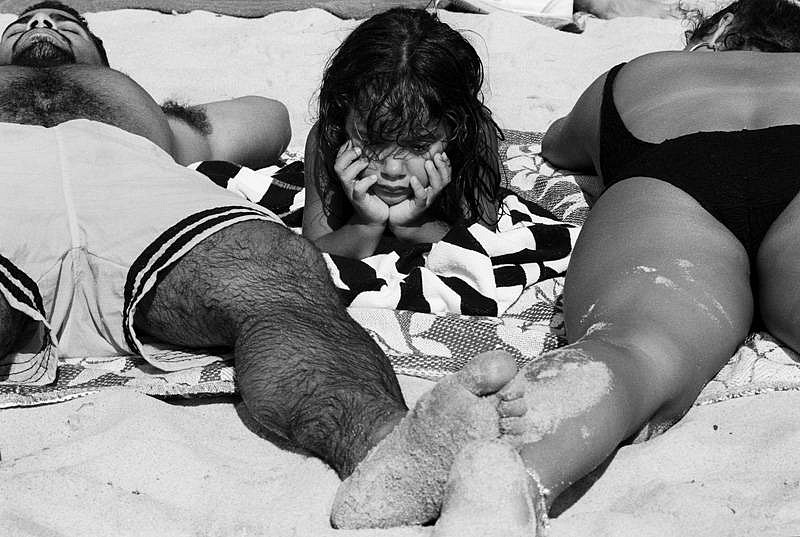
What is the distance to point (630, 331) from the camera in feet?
6.24

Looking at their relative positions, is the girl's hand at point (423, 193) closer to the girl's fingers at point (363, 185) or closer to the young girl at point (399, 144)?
the young girl at point (399, 144)

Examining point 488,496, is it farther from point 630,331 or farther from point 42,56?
point 42,56

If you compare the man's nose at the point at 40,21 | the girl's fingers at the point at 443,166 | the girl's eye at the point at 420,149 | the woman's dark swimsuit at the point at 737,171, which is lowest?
the girl's fingers at the point at 443,166

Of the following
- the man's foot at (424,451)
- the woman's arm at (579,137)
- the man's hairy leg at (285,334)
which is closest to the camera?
the man's foot at (424,451)

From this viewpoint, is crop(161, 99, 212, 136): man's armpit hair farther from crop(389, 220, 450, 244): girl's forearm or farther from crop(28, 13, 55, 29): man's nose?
crop(389, 220, 450, 244): girl's forearm

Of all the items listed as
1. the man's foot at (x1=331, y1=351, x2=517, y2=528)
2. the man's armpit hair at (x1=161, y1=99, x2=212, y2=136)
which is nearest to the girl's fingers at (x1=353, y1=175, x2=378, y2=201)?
the man's armpit hair at (x1=161, y1=99, x2=212, y2=136)

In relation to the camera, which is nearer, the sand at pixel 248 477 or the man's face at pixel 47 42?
the sand at pixel 248 477

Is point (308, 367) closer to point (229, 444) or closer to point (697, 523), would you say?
point (229, 444)

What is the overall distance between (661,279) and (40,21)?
2.46 m

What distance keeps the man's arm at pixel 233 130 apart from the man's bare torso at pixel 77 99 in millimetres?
402

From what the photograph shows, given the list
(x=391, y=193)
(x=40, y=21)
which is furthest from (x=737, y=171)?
(x=40, y=21)

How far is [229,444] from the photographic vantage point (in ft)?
6.75

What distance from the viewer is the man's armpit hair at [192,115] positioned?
358cm

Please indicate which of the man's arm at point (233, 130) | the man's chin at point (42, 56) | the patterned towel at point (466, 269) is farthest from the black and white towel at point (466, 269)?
the man's chin at point (42, 56)
